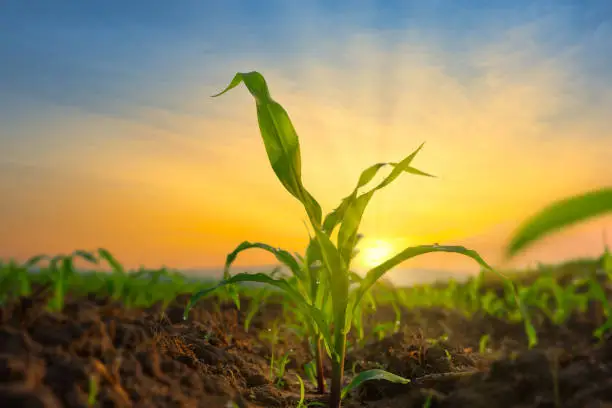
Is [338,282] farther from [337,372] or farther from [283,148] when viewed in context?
[283,148]

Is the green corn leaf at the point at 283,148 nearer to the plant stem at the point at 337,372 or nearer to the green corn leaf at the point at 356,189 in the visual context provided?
the green corn leaf at the point at 356,189

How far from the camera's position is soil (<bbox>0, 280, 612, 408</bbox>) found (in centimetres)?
134

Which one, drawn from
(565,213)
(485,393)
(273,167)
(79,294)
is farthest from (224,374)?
(79,294)

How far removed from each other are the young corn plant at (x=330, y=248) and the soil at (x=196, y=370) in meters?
0.23

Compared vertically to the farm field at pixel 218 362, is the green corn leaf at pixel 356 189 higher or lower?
higher

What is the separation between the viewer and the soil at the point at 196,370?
1343 millimetres

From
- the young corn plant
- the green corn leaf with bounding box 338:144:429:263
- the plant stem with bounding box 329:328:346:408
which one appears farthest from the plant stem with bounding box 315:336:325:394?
the green corn leaf with bounding box 338:144:429:263

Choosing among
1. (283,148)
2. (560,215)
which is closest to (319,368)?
(283,148)

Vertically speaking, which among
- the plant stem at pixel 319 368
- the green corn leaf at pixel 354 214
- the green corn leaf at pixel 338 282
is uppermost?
the green corn leaf at pixel 354 214

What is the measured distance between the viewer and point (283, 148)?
2146mm

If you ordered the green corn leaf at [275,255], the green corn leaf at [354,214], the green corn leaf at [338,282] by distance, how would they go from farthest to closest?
the green corn leaf at [275,255] → the green corn leaf at [354,214] → the green corn leaf at [338,282]

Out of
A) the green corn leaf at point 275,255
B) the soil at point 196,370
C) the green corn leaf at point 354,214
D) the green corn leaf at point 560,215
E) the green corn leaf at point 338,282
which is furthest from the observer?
the green corn leaf at point 560,215

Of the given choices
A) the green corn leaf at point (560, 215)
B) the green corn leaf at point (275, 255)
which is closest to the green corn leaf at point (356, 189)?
the green corn leaf at point (275, 255)

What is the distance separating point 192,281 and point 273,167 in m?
3.59
